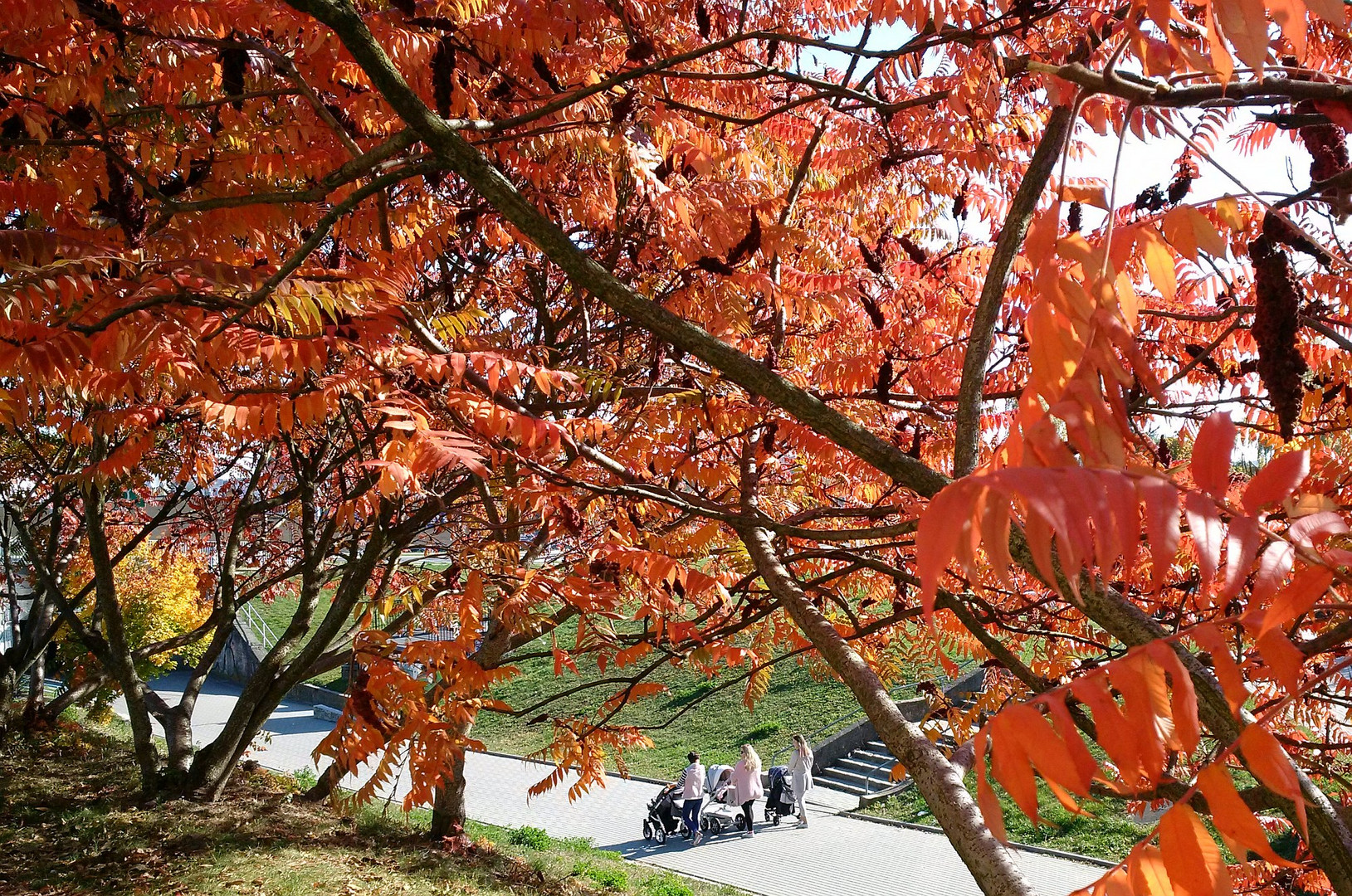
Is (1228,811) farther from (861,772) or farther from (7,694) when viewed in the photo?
(7,694)

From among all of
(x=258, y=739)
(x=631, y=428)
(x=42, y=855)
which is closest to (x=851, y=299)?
(x=631, y=428)

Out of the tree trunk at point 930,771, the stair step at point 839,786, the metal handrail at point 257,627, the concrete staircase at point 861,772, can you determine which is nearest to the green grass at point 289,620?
the metal handrail at point 257,627

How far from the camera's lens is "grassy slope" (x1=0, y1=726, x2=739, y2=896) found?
8258mm

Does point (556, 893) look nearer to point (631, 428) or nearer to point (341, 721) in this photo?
point (341, 721)

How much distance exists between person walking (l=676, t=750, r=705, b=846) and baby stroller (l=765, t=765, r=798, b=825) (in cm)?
133

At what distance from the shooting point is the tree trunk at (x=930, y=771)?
240 cm

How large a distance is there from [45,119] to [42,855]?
7.66 meters

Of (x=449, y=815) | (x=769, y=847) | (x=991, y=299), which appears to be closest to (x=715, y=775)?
(x=769, y=847)

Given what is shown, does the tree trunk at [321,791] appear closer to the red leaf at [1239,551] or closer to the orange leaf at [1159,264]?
the orange leaf at [1159,264]

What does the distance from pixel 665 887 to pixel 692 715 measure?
9.32 m

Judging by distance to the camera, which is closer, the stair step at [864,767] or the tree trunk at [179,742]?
the tree trunk at [179,742]

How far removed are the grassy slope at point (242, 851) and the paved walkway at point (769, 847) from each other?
3.88ft

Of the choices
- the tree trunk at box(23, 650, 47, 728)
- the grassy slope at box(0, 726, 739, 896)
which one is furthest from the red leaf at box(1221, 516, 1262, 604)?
the tree trunk at box(23, 650, 47, 728)

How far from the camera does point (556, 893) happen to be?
392 inches
